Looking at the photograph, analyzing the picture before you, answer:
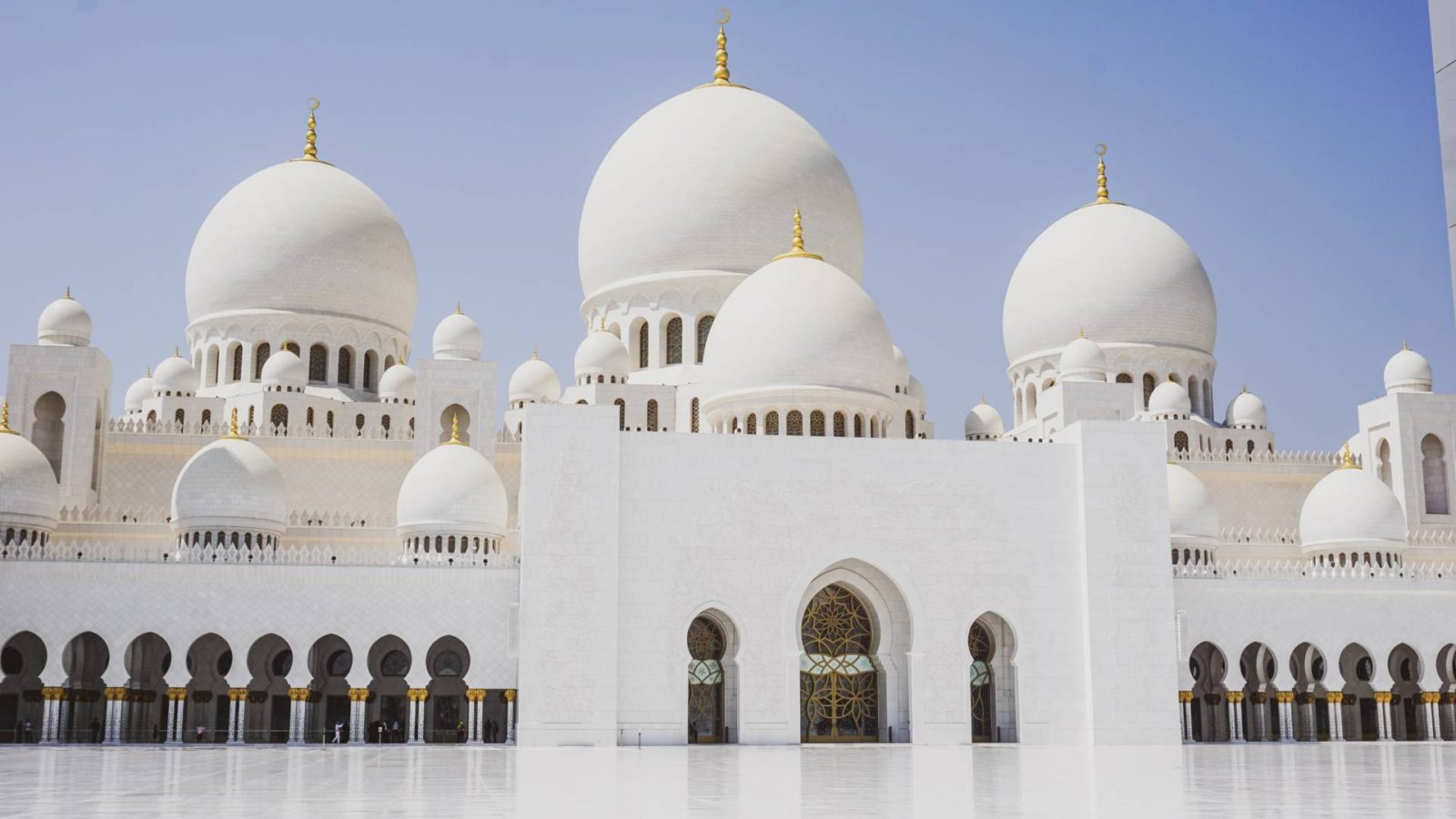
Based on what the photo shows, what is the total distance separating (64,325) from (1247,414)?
20174mm

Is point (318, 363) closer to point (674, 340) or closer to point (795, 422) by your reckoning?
point (674, 340)

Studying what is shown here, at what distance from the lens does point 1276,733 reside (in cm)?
2314

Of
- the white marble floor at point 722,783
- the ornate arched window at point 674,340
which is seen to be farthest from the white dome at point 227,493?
the ornate arched window at point 674,340

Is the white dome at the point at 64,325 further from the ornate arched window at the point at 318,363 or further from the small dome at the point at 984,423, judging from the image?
the small dome at the point at 984,423

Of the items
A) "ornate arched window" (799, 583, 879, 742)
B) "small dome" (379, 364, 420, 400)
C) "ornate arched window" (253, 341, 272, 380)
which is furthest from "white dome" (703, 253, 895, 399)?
"ornate arched window" (253, 341, 272, 380)

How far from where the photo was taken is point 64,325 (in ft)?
77.7

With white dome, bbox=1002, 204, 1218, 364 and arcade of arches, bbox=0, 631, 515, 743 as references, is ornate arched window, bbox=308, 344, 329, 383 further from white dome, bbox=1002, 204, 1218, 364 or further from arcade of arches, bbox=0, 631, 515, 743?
white dome, bbox=1002, 204, 1218, 364

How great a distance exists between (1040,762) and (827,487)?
602 cm

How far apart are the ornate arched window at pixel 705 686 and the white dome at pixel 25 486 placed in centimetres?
907

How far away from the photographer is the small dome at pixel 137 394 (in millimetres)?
27125

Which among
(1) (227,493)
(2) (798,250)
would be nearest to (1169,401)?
(2) (798,250)

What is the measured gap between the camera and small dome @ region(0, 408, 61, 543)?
2070 cm

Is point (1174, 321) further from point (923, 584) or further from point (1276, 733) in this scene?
point (923, 584)

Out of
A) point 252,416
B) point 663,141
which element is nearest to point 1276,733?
point 663,141
